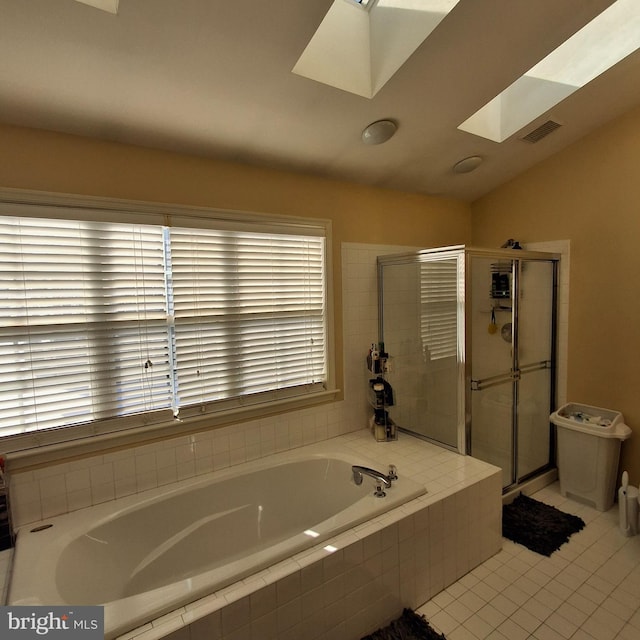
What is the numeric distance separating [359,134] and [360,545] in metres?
2.12

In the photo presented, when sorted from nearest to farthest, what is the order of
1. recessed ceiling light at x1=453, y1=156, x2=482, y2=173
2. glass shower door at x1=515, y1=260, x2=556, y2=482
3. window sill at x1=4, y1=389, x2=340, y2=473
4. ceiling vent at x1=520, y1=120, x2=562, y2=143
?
1. window sill at x1=4, y1=389, x2=340, y2=473
2. ceiling vent at x1=520, y1=120, x2=562, y2=143
3. recessed ceiling light at x1=453, y1=156, x2=482, y2=173
4. glass shower door at x1=515, y1=260, x2=556, y2=482

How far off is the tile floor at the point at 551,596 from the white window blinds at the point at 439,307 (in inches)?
49.1

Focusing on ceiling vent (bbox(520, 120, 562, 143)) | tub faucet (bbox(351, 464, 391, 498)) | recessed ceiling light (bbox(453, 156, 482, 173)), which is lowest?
tub faucet (bbox(351, 464, 391, 498))

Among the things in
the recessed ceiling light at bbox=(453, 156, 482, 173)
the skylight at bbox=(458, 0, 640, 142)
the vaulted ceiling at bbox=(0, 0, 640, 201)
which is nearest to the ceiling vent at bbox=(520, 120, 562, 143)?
the vaulted ceiling at bbox=(0, 0, 640, 201)

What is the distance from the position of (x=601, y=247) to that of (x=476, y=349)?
116cm

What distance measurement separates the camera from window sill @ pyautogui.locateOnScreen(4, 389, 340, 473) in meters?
1.79

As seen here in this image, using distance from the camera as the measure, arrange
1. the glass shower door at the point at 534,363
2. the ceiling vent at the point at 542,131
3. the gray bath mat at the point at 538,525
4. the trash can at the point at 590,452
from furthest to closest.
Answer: the glass shower door at the point at 534,363 → the trash can at the point at 590,452 → the ceiling vent at the point at 542,131 → the gray bath mat at the point at 538,525

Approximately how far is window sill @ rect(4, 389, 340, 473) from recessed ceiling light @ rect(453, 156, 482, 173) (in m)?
1.90

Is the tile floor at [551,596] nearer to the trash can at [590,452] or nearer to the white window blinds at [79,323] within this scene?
the trash can at [590,452]

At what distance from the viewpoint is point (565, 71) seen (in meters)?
2.20

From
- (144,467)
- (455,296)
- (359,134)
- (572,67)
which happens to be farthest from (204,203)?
(572,67)

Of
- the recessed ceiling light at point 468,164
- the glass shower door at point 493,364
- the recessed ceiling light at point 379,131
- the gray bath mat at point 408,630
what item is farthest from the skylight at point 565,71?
the gray bath mat at point 408,630

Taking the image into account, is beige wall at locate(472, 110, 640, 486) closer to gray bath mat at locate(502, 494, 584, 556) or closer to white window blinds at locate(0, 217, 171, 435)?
gray bath mat at locate(502, 494, 584, 556)

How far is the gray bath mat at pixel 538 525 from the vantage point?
2.29 m
